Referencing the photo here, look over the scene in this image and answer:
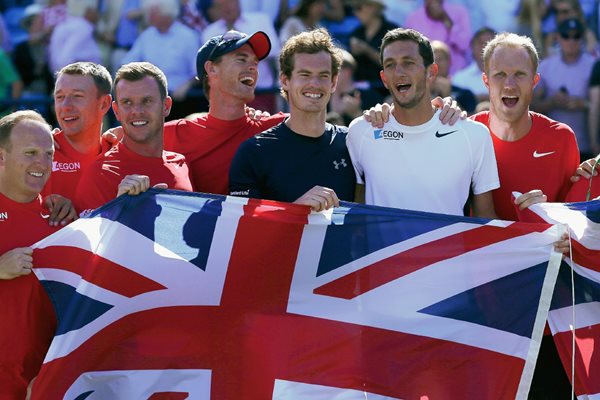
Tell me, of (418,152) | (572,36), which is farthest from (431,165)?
(572,36)

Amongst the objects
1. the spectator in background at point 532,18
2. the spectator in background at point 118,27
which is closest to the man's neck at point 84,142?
the spectator in background at point 118,27

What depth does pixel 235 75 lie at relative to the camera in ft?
22.4

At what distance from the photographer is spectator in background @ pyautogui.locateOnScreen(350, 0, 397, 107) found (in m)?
11.2

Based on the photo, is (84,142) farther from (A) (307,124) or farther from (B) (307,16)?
(B) (307,16)

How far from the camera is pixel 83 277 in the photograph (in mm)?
5523

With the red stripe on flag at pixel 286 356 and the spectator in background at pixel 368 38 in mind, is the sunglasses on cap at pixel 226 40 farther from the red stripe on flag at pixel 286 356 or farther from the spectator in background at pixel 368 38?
the spectator in background at pixel 368 38

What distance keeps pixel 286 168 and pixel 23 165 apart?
1329 millimetres

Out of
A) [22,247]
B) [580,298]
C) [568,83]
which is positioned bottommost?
[580,298]

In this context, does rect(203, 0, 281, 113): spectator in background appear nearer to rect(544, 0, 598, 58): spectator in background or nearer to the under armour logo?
rect(544, 0, 598, 58): spectator in background

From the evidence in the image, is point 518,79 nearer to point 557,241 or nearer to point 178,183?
point 557,241

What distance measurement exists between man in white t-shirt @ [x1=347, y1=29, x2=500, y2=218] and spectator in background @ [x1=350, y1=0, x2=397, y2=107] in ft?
16.3

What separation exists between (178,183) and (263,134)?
53cm

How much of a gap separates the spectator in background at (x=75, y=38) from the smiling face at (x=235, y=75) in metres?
4.93

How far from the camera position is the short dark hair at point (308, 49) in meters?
6.11
